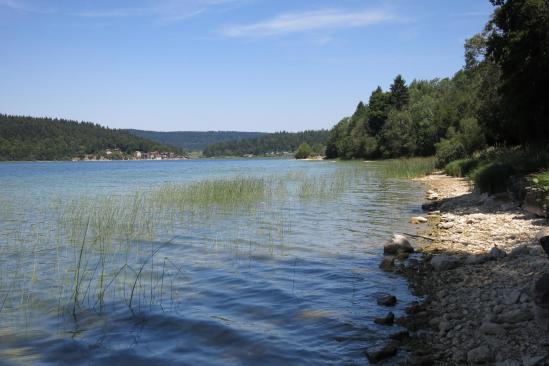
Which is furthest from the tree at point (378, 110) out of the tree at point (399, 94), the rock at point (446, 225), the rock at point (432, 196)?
the rock at point (446, 225)

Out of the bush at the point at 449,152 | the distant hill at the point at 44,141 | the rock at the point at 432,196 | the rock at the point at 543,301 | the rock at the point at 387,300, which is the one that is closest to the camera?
the rock at the point at 543,301

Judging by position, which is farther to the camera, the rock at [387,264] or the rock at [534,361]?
the rock at [387,264]

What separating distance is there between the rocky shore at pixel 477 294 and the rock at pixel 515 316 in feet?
0.04

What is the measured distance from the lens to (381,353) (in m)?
6.29

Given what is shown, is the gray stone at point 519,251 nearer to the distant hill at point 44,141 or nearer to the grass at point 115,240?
the grass at point 115,240

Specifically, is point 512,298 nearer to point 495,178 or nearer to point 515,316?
point 515,316

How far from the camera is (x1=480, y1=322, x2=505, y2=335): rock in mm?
6245

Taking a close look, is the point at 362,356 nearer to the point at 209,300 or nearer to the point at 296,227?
the point at 209,300

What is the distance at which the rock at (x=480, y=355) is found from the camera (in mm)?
5693

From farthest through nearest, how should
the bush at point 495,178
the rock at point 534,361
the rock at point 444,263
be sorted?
the bush at point 495,178
the rock at point 444,263
the rock at point 534,361

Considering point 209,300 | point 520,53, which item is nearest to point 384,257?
point 209,300

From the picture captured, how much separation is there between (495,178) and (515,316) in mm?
15359

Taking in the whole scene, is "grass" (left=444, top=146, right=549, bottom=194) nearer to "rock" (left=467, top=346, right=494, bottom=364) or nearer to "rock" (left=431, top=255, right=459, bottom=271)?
"rock" (left=431, top=255, right=459, bottom=271)

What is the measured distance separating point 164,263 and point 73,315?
3517 mm
